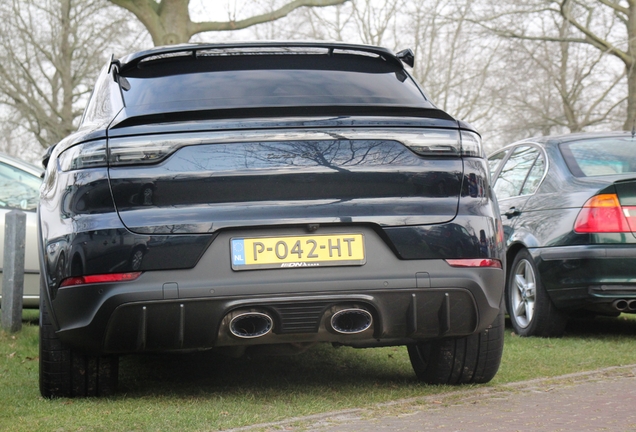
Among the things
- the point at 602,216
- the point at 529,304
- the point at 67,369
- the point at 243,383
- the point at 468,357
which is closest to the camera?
the point at 67,369

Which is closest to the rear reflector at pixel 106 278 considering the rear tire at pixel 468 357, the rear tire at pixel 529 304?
the rear tire at pixel 468 357

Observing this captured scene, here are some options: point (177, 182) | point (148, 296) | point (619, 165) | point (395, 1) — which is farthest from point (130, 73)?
point (395, 1)

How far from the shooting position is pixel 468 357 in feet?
15.3

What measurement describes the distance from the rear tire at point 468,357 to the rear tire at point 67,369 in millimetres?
1595

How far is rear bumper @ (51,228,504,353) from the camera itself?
3770 millimetres

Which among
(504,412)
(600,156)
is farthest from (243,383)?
(600,156)

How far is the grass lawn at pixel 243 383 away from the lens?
3949 mm

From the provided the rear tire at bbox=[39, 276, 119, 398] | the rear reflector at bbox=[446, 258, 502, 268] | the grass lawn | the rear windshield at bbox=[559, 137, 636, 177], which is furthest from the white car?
the rear reflector at bbox=[446, 258, 502, 268]

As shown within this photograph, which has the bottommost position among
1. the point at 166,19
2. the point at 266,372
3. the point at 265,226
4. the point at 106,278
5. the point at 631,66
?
the point at 266,372

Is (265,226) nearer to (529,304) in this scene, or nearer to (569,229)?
(569,229)

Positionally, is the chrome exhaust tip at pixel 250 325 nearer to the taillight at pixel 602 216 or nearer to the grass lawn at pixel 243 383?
the grass lawn at pixel 243 383

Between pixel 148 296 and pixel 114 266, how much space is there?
19 cm

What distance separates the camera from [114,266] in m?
3.78

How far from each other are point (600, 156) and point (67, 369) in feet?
14.2
